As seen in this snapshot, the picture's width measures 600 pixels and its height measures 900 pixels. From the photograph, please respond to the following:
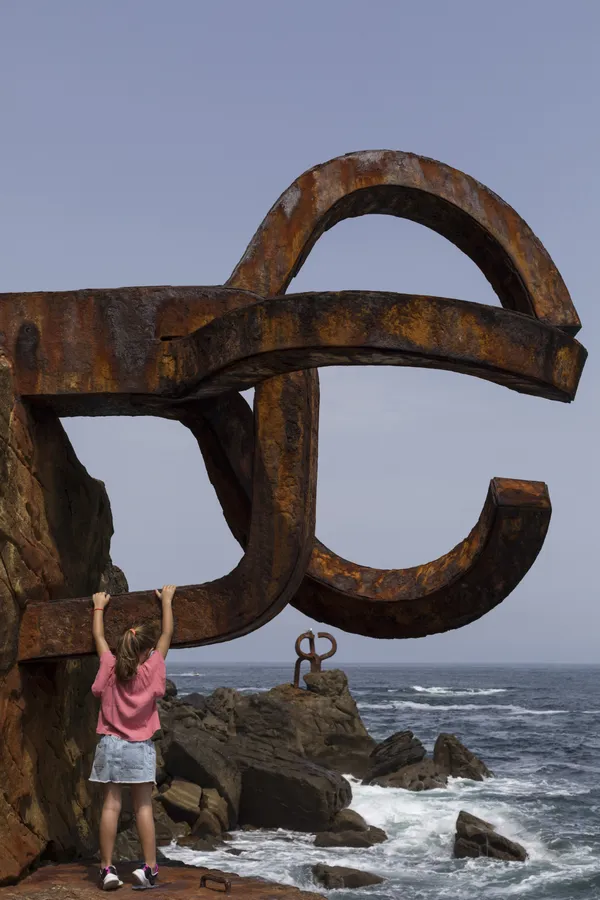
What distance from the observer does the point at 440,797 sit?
18.7 meters

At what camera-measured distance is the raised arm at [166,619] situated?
159 inches

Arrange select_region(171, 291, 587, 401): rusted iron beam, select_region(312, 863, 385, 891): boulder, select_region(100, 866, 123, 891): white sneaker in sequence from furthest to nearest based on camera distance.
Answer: select_region(312, 863, 385, 891): boulder → select_region(100, 866, 123, 891): white sneaker → select_region(171, 291, 587, 401): rusted iron beam

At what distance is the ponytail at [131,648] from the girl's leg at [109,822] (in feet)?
1.40

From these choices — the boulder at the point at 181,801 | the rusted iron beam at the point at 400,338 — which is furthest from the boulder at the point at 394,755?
the rusted iron beam at the point at 400,338

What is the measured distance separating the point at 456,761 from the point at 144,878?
19124 millimetres

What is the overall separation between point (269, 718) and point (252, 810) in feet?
9.29

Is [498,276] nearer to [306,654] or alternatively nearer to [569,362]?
[569,362]

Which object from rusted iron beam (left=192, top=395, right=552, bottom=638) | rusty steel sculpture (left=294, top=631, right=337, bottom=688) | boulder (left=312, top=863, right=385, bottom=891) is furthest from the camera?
rusty steel sculpture (left=294, top=631, right=337, bottom=688)

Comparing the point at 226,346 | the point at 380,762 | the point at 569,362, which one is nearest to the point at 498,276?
the point at 569,362

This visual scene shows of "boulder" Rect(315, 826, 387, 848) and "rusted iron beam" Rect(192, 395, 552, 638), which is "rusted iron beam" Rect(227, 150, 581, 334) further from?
"boulder" Rect(315, 826, 387, 848)

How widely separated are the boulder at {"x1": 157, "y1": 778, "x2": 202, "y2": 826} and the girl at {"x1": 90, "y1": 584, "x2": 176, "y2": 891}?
397 inches

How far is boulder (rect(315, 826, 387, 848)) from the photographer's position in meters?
14.0

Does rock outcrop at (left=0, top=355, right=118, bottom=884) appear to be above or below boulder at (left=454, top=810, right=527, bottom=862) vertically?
above

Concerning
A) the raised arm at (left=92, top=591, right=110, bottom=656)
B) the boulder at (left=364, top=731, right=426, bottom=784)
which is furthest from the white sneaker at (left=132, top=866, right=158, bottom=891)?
the boulder at (left=364, top=731, right=426, bottom=784)
